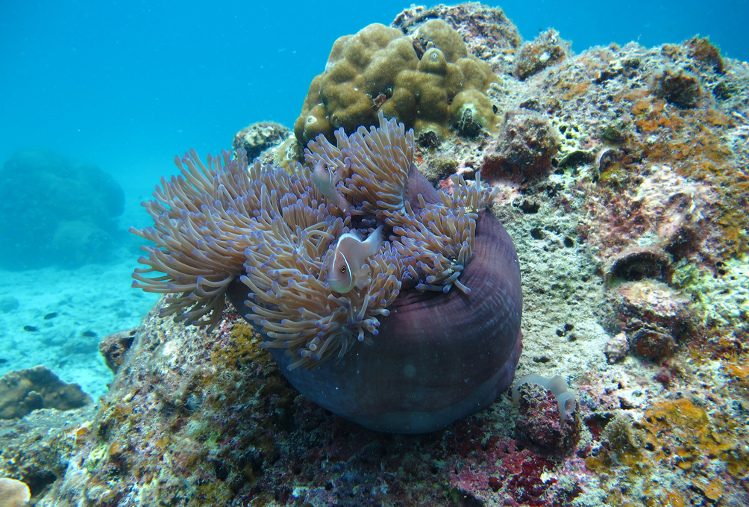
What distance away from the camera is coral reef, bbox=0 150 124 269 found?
977 inches

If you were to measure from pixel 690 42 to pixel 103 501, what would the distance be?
600 cm

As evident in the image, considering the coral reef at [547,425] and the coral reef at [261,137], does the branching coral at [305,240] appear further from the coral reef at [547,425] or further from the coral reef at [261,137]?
the coral reef at [261,137]

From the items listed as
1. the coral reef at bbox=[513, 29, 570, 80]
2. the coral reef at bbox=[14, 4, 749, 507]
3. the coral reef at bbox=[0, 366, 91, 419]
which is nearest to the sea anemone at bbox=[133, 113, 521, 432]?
the coral reef at bbox=[14, 4, 749, 507]

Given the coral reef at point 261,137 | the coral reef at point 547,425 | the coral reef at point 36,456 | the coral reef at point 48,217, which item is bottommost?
the coral reef at point 547,425

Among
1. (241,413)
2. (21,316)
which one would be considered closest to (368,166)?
(241,413)

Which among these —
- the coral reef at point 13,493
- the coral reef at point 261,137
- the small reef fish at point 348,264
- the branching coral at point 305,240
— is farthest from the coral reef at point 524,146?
the coral reef at point 13,493

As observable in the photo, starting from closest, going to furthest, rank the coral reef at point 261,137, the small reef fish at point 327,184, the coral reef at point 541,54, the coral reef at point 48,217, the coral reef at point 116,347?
1. the small reef fish at point 327,184
2. the coral reef at point 541,54
3. the coral reef at point 116,347
4. the coral reef at point 261,137
5. the coral reef at point 48,217

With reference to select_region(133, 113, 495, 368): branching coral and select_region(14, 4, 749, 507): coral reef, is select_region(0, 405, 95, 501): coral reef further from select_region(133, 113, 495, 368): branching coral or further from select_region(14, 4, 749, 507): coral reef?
select_region(133, 113, 495, 368): branching coral

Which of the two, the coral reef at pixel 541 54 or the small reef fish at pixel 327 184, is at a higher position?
the coral reef at pixel 541 54

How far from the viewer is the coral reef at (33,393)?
7320mm

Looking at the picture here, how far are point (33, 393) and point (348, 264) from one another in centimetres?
953

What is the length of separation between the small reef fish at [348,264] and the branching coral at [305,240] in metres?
0.04

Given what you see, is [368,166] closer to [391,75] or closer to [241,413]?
[241,413]

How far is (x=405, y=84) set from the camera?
12.3 ft
